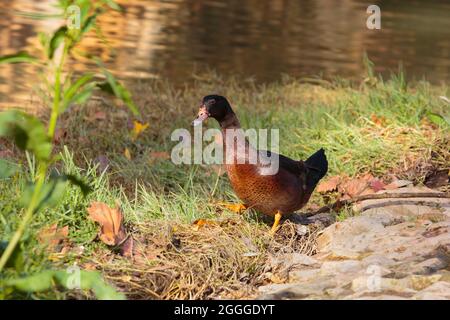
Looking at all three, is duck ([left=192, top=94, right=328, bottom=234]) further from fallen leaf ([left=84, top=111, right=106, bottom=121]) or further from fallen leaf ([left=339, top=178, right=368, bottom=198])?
fallen leaf ([left=84, top=111, right=106, bottom=121])

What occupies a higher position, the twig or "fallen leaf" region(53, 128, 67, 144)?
the twig

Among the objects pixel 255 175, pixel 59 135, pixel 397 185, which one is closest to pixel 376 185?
pixel 397 185

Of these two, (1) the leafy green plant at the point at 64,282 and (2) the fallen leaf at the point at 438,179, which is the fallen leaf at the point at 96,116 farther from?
(1) the leafy green plant at the point at 64,282

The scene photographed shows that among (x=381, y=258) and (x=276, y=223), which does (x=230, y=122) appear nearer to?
(x=276, y=223)

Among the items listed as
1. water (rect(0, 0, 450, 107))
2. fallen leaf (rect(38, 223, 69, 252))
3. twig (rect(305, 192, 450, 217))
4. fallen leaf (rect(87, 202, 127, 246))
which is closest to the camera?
fallen leaf (rect(38, 223, 69, 252))

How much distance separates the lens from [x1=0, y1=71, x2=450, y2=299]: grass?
332 centimetres

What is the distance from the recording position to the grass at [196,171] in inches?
131

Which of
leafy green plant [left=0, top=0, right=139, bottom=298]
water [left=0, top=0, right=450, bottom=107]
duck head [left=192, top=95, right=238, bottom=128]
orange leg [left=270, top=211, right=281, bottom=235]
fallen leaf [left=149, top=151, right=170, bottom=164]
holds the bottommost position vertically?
water [left=0, top=0, right=450, bottom=107]

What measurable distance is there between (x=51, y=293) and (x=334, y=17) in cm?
1024

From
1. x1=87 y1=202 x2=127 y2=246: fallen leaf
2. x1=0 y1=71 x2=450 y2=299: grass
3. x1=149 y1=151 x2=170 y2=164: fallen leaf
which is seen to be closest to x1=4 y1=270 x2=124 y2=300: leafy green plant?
x1=0 y1=71 x2=450 y2=299: grass

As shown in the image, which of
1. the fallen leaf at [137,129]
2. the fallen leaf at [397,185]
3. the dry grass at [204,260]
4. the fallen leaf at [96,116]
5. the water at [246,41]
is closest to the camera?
the dry grass at [204,260]

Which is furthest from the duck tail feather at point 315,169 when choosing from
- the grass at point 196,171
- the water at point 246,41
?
the water at point 246,41

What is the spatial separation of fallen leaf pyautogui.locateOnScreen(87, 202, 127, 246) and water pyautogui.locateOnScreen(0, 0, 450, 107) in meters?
3.47

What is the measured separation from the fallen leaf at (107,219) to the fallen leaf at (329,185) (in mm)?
1468
